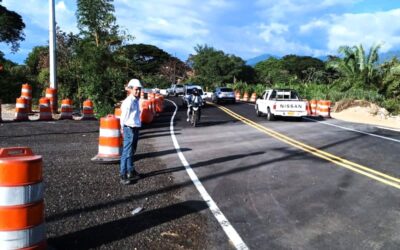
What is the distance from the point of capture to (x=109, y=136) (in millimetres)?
11125

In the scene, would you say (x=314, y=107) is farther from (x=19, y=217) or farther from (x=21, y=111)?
(x=19, y=217)

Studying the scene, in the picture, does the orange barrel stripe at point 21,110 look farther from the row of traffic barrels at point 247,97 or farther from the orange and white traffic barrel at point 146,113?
the row of traffic barrels at point 247,97

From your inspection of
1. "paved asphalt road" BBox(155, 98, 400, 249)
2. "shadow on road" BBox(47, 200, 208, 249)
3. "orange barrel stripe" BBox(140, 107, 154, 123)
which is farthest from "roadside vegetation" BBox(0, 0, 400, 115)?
"shadow on road" BBox(47, 200, 208, 249)

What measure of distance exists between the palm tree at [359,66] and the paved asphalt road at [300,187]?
20843mm

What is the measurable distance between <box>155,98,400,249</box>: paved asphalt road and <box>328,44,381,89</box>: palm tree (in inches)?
821

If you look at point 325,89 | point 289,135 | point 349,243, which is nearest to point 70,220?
point 349,243

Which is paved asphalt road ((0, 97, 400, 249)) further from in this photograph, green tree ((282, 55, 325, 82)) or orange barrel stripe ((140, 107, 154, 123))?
green tree ((282, 55, 325, 82))

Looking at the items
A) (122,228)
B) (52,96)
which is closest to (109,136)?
(122,228)

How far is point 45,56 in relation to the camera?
4075 centimetres

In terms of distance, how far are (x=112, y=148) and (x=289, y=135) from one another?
836 centimetres

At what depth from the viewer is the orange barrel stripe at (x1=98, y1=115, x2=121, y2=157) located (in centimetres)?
1105

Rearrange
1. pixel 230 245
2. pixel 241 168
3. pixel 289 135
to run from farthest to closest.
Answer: pixel 289 135 → pixel 241 168 → pixel 230 245

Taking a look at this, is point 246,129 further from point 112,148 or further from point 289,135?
point 112,148

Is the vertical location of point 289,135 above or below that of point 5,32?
below
